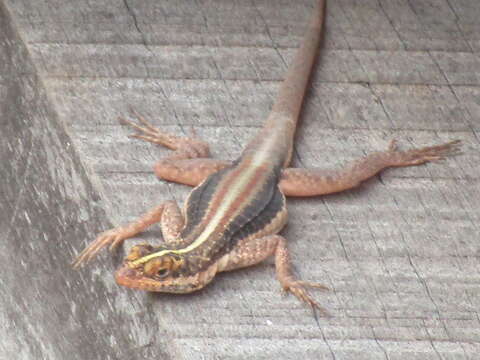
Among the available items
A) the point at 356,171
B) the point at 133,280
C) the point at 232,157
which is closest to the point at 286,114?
the point at 232,157

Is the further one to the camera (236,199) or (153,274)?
(236,199)

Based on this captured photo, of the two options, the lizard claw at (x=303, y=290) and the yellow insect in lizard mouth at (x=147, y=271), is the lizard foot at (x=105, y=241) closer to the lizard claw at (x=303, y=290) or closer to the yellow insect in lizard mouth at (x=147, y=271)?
the yellow insect in lizard mouth at (x=147, y=271)

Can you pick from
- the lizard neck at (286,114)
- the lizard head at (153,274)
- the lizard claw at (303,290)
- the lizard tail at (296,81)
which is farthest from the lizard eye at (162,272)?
the lizard tail at (296,81)

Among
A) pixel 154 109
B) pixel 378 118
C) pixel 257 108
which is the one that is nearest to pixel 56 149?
pixel 154 109

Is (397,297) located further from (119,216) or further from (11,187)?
(11,187)

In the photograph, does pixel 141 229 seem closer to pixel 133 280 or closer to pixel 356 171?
pixel 133 280

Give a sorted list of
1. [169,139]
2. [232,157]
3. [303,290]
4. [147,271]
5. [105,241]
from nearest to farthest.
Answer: [303,290], [147,271], [105,241], [169,139], [232,157]

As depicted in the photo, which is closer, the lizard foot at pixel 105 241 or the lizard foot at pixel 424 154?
the lizard foot at pixel 105 241
